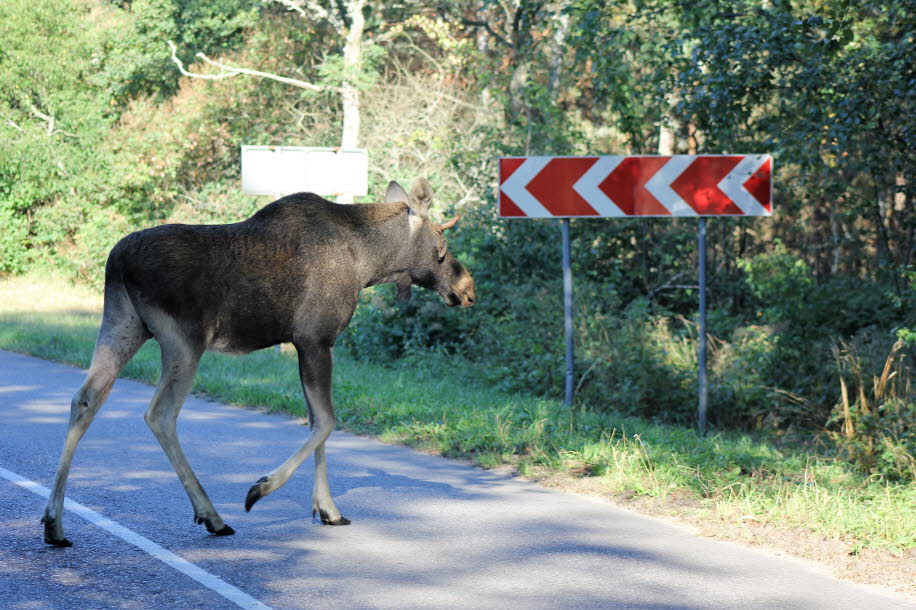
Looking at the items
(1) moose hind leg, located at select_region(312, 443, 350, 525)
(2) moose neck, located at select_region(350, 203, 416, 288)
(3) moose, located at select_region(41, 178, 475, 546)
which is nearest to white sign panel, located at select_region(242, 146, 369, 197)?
(2) moose neck, located at select_region(350, 203, 416, 288)

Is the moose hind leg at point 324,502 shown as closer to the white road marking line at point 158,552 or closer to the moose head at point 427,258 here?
the white road marking line at point 158,552

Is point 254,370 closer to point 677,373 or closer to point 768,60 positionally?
point 677,373

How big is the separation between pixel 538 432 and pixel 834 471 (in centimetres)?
228

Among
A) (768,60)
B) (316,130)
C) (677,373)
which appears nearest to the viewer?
(768,60)

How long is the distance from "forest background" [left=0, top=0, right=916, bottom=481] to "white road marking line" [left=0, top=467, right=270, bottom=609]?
566 centimetres

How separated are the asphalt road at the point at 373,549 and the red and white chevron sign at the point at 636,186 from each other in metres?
3.08

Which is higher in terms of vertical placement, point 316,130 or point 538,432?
point 316,130

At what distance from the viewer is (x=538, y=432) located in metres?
9.61

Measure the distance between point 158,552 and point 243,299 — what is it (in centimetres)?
139

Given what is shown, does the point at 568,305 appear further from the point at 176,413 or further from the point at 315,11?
the point at 315,11

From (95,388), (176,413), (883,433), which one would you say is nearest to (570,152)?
(883,433)

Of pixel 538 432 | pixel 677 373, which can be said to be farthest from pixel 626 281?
pixel 538 432

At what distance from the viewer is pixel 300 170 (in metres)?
17.0

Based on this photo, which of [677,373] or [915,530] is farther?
[677,373]
